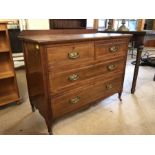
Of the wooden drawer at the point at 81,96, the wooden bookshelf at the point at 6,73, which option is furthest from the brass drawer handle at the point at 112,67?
the wooden bookshelf at the point at 6,73

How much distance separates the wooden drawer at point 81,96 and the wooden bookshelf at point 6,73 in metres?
0.71

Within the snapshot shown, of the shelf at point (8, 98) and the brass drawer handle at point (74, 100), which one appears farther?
the shelf at point (8, 98)

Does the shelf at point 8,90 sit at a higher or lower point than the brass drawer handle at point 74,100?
lower

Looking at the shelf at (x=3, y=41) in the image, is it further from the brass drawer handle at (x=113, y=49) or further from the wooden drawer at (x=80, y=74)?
the brass drawer handle at (x=113, y=49)

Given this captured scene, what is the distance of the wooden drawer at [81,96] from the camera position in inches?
49.6

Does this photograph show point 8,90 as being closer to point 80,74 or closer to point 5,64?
point 5,64

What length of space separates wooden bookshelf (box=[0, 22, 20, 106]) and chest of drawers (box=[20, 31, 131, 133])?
1.07 feet

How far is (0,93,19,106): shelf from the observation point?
5.48 ft

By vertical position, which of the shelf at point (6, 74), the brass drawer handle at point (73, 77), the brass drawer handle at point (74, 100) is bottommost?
the brass drawer handle at point (74, 100)

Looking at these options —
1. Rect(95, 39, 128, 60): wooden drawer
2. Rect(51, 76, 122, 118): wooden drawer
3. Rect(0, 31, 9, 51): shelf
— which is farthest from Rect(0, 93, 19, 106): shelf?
Rect(95, 39, 128, 60): wooden drawer

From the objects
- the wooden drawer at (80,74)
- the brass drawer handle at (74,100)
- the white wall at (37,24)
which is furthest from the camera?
the white wall at (37,24)

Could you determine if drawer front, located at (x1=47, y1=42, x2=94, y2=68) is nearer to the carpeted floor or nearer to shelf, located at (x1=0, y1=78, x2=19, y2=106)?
the carpeted floor
